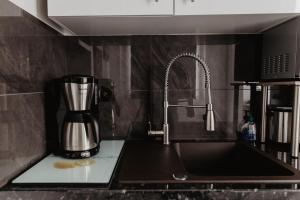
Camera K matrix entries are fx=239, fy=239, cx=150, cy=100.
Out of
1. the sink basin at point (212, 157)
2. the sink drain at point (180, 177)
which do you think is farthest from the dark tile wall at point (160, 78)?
the sink drain at point (180, 177)

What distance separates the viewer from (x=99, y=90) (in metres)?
1.14

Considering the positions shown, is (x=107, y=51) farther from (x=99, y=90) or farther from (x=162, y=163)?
(x=162, y=163)

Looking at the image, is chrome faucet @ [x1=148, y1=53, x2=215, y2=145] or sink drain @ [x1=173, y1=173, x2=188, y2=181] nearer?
sink drain @ [x1=173, y1=173, x2=188, y2=181]

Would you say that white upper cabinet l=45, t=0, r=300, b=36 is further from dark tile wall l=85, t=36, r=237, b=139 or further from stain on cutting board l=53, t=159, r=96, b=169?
stain on cutting board l=53, t=159, r=96, b=169

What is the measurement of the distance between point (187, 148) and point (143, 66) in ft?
1.64

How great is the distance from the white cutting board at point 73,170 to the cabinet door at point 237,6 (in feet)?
2.18

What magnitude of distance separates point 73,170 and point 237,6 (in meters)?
0.87

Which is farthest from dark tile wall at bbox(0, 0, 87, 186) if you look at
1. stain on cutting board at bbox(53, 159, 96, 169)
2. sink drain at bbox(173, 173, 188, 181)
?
sink drain at bbox(173, 173, 188, 181)

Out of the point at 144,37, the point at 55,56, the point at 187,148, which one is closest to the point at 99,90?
the point at 55,56

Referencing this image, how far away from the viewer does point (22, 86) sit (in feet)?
2.79

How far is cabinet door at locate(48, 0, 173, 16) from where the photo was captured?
3.02ft

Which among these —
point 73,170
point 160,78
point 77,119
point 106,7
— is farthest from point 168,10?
point 73,170

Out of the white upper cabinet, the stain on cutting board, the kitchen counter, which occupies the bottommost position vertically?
the kitchen counter

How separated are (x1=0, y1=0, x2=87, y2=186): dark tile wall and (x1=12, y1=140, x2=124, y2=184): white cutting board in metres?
0.05
